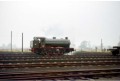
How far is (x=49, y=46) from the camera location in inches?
1221

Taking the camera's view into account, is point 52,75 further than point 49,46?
No

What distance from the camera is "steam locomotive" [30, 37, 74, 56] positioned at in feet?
97.9

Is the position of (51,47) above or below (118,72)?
above

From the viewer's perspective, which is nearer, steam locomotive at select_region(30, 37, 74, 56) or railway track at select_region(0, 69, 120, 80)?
railway track at select_region(0, 69, 120, 80)

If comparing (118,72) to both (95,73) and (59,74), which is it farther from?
(59,74)

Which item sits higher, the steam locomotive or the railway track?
the steam locomotive

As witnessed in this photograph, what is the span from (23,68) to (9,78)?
3.90m

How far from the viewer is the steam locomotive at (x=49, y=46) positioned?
2983cm

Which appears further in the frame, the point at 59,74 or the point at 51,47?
the point at 51,47

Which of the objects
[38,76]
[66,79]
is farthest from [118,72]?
[38,76]

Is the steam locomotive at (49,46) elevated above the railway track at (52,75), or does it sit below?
above

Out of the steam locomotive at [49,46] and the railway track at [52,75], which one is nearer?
the railway track at [52,75]

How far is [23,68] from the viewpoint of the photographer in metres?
14.5

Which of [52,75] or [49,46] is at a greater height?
[49,46]
